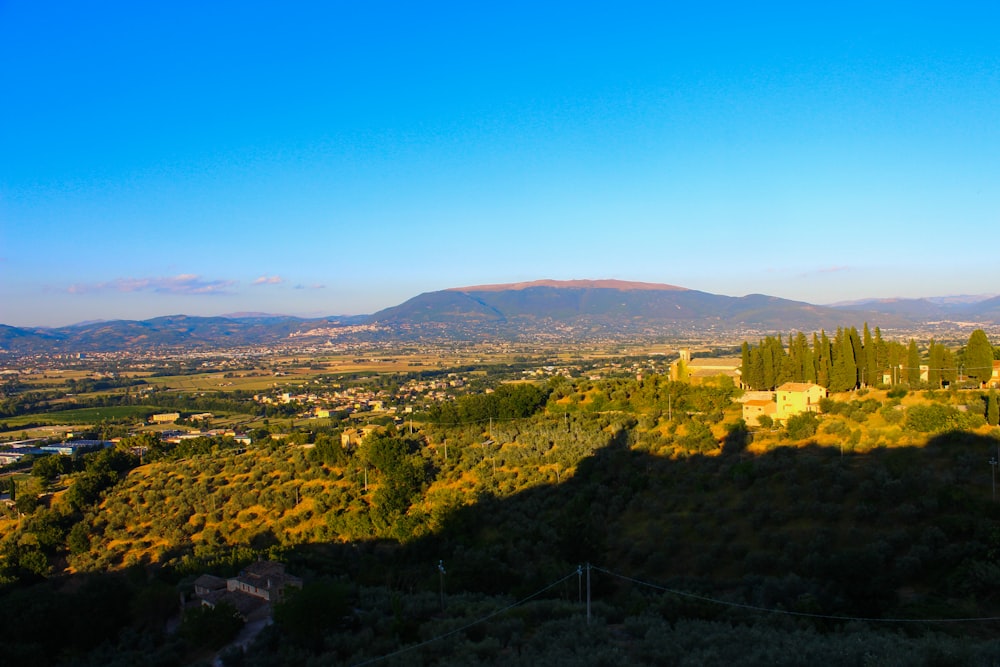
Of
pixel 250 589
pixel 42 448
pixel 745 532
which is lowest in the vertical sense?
pixel 42 448

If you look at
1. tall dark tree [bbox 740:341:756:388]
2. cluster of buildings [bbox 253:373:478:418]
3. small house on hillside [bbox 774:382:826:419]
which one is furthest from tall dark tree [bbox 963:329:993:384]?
cluster of buildings [bbox 253:373:478:418]

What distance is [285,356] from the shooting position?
144750mm

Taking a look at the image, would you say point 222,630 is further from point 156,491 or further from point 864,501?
point 156,491

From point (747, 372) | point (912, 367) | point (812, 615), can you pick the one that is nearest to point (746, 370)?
point (747, 372)

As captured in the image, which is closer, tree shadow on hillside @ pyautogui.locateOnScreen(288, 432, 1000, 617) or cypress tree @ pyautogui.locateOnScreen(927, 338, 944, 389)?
tree shadow on hillside @ pyautogui.locateOnScreen(288, 432, 1000, 617)

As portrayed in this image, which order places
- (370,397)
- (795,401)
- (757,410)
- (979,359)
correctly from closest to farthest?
(795,401)
(757,410)
(979,359)
(370,397)

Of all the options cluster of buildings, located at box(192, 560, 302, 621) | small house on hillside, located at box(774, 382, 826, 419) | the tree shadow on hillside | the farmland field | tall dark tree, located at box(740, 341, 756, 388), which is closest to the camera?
the tree shadow on hillside

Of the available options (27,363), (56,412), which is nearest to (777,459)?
(56,412)

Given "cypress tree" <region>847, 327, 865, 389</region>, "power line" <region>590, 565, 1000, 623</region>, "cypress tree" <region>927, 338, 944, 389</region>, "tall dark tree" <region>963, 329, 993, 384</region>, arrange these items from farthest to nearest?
"cypress tree" <region>847, 327, 865, 389</region> → "cypress tree" <region>927, 338, 944, 389</region> → "tall dark tree" <region>963, 329, 993, 384</region> → "power line" <region>590, 565, 1000, 623</region>

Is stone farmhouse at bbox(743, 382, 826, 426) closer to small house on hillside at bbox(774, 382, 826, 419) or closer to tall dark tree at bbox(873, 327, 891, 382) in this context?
small house on hillside at bbox(774, 382, 826, 419)

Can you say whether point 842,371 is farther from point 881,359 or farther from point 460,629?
point 460,629

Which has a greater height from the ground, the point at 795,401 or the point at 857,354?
the point at 857,354

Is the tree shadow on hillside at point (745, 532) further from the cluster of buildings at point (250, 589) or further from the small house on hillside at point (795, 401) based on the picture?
the small house on hillside at point (795, 401)

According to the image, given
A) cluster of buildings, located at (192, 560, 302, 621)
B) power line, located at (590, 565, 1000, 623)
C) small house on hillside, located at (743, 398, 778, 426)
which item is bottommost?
cluster of buildings, located at (192, 560, 302, 621)
